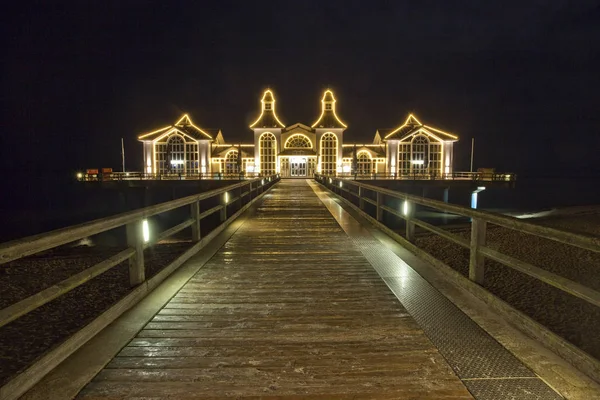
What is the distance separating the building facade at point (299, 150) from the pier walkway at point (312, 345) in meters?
45.5

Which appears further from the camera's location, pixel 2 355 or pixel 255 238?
pixel 255 238

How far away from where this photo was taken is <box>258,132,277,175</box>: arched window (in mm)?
52719

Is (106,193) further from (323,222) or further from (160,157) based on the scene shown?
(323,222)

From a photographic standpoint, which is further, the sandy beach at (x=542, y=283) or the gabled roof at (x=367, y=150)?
the gabled roof at (x=367, y=150)

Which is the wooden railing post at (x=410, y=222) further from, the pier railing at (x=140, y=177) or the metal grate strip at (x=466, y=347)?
the pier railing at (x=140, y=177)

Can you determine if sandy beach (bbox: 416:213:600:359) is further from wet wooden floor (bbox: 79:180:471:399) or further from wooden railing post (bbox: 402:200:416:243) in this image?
wooden railing post (bbox: 402:200:416:243)

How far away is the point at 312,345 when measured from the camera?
325 centimetres

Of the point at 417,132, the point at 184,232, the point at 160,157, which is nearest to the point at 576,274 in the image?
the point at 184,232

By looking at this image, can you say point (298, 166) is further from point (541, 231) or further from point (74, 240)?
point (74, 240)

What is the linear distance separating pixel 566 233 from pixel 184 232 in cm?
1954

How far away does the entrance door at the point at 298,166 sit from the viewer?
2084 inches

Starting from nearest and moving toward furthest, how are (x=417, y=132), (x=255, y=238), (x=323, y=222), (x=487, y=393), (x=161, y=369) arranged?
(x=487, y=393), (x=161, y=369), (x=255, y=238), (x=323, y=222), (x=417, y=132)

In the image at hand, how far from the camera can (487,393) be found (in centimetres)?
256

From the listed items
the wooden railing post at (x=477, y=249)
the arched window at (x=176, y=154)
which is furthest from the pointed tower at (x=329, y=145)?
the wooden railing post at (x=477, y=249)
